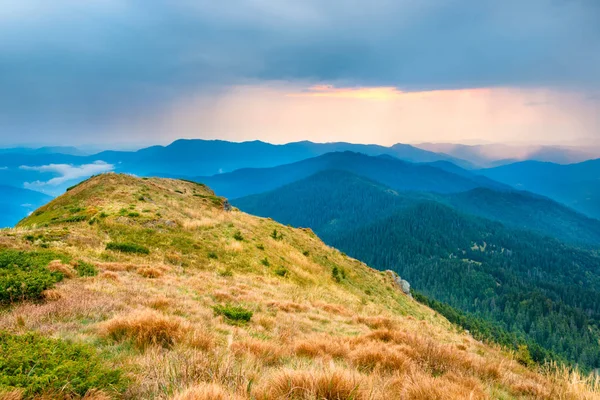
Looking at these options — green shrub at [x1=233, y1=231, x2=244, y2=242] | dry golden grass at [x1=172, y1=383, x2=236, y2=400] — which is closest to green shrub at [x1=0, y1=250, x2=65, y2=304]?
dry golden grass at [x1=172, y1=383, x2=236, y2=400]

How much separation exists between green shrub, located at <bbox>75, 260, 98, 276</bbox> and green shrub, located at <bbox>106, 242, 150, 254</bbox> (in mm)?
4536

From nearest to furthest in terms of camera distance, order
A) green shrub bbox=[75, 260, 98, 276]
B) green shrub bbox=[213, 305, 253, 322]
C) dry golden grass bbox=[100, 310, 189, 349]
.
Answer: dry golden grass bbox=[100, 310, 189, 349]
green shrub bbox=[213, 305, 253, 322]
green shrub bbox=[75, 260, 98, 276]

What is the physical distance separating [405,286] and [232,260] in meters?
38.4

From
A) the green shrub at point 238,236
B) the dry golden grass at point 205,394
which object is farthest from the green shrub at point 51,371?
the green shrub at point 238,236

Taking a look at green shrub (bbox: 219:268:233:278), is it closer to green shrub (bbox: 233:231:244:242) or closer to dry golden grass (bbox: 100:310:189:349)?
green shrub (bbox: 233:231:244:242)

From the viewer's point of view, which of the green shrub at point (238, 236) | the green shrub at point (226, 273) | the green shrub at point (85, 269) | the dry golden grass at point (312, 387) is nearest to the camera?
the dry golden grass at point (312, 387)

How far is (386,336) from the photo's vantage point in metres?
7.84

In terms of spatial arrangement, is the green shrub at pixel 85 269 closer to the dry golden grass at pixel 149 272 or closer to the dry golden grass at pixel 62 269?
the dry golden grass at pixel 62 269

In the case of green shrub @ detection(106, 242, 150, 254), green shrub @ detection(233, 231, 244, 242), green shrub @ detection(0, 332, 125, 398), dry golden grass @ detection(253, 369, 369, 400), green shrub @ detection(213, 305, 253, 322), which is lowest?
green shrub @ detection(233, 231, 244, 242)

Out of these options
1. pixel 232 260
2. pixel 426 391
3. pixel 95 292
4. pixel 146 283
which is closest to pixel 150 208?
pixel 232 260

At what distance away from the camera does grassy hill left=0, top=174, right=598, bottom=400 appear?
12.3 feet

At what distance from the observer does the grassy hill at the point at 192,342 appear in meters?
3.74

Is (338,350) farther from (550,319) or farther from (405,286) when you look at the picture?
(550,319)

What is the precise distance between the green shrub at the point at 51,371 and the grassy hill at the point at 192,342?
0.05 ft
